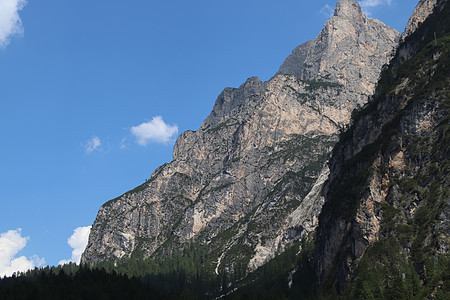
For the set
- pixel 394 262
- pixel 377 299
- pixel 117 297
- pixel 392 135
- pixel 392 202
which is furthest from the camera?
pixel 392 135

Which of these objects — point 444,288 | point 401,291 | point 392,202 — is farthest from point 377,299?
point 392,202

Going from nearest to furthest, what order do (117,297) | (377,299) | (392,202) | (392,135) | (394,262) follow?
(377,299)
(394,262)
(117,297)
(392,202)
(392,135)

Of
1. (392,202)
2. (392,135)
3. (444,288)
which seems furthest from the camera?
(392,135)

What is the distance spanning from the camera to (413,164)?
7397 inches

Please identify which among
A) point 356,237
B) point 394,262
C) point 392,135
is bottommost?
point 394,262

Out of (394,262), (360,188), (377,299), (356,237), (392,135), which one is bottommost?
(377,299)

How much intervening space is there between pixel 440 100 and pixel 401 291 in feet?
267

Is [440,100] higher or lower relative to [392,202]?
higher

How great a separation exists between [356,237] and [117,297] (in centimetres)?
8299

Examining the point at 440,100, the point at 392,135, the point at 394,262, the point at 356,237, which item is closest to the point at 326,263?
the point at 356,237

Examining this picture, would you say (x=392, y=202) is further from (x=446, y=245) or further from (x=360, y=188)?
(x=446, y=245)

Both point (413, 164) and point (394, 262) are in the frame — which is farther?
point (413, 164)

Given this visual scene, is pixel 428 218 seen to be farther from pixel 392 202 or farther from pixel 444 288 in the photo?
pixel 444 288

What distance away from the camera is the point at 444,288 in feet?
448
